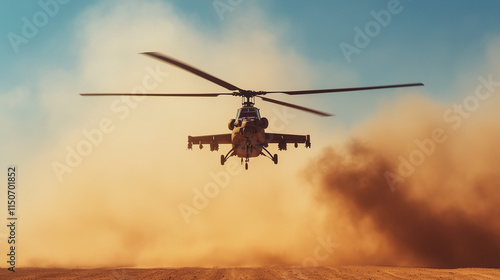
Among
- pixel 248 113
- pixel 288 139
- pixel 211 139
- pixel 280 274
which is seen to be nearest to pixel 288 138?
pixel 288 139

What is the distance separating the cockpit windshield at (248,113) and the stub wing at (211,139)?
371 cm

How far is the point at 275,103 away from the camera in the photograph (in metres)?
28.3

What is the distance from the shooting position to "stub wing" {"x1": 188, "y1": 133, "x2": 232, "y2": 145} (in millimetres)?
32156

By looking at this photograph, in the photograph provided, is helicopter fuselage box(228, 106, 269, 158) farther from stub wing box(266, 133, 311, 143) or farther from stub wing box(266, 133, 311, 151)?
stub wing box(266, 133, 311, 151)

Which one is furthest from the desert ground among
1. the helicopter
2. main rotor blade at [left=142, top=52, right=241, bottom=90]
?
main rotor blade at [left=142, top=52, right=241, bottom=90]

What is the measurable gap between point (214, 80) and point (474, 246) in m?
43.6

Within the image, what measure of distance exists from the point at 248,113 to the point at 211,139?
5.08m

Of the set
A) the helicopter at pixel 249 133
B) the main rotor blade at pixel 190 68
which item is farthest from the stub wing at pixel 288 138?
the main rotor blade at pixel 190 68

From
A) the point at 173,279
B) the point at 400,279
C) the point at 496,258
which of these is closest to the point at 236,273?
the point at 173,279

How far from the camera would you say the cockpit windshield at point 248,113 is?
28.3 meters

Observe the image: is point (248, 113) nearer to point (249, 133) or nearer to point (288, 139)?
point (249, 133)

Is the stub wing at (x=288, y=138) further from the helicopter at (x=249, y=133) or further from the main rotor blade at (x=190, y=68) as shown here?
the main rotor blade at (x=190, y=68)

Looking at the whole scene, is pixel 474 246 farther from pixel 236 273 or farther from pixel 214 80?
pixel 214 80

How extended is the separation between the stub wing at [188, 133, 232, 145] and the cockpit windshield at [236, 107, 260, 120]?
3712 mm
